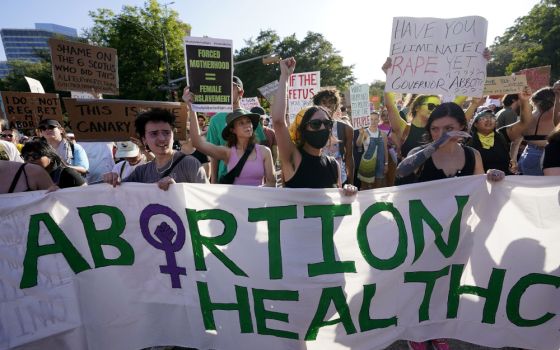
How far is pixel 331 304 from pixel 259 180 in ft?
4.14

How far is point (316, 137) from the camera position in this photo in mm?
2369

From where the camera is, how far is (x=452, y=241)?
87.9 inches

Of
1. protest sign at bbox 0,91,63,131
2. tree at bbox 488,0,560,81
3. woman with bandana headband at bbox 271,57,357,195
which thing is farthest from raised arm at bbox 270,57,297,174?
tree at bbox 488,0,560,81

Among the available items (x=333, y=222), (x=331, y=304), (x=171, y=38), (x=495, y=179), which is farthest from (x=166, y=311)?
(x=171, y=38)

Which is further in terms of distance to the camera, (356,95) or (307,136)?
(356,95)

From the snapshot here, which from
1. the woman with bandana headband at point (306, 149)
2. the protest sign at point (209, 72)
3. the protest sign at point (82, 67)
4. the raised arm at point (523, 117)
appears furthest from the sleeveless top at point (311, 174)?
the protest sign at point (82, 67)

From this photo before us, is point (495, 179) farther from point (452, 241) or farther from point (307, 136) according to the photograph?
point (307, 136)

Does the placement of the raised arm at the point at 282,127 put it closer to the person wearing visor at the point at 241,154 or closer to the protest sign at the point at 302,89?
the person wearing visor at the point at 241,154

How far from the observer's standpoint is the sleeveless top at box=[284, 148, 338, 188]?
2371mm

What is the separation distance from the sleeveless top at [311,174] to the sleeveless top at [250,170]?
2.08ft

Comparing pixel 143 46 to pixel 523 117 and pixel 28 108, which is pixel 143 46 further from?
pixel 523 117

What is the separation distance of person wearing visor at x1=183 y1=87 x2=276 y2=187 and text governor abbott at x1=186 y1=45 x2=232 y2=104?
0.56ft

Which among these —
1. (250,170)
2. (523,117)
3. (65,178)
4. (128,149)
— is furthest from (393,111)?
(65,178)

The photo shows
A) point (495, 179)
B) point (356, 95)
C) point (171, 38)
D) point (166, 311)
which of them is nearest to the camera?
point (495, 179)
